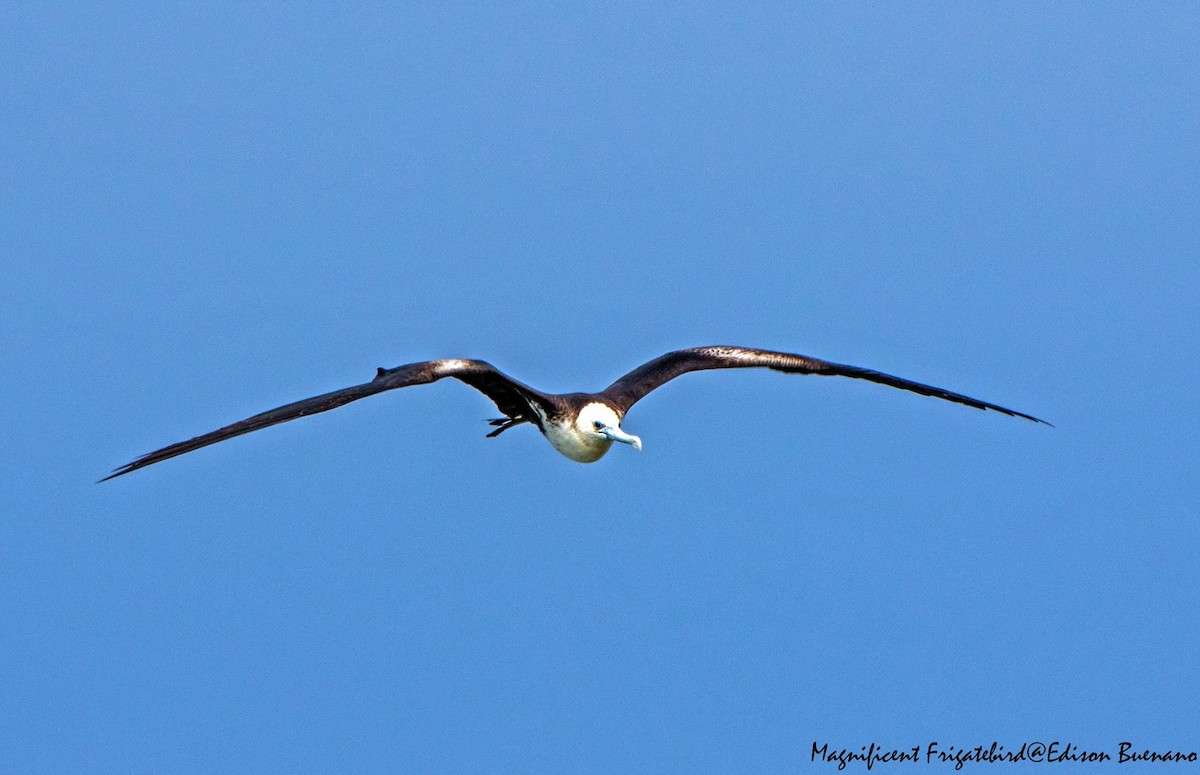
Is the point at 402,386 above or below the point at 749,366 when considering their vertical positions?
below

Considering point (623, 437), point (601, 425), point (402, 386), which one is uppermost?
point (601, 425)

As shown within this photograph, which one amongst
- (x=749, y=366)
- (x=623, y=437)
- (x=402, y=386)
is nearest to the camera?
(x=402, y=386)

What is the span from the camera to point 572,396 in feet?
48.5

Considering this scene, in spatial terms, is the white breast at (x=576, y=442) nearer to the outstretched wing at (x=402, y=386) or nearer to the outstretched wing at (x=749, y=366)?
the outstretched wing at (x=402, y=386)

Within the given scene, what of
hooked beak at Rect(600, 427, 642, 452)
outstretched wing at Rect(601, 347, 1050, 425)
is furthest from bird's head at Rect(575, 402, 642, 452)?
outstretched wing at Rect(601, 347, 1050, 425)

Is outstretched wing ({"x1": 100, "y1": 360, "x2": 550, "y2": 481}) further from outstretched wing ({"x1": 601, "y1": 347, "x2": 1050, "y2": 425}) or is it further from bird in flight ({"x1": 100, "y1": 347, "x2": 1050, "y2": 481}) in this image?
outstretched wing ({"x1": 601, "y1": 347, "x2": 1050, "y2": 425})

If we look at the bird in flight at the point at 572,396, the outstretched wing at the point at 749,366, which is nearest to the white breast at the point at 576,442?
the bird in flight at the point at 572,396

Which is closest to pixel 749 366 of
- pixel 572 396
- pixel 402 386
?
pixel 572 396

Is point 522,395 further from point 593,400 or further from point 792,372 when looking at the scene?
point 792,372

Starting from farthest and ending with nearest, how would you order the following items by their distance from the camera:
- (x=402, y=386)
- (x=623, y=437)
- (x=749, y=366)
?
(x=749, y=366)
(x=623, y=437)
(x=402, y=386)

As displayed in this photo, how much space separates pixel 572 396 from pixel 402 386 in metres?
2.76

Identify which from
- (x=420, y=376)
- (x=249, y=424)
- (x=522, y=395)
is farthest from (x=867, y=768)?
(x=249, y=424)

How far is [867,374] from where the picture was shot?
1587cm

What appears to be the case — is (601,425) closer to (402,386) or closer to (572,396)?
→ (572,396)
